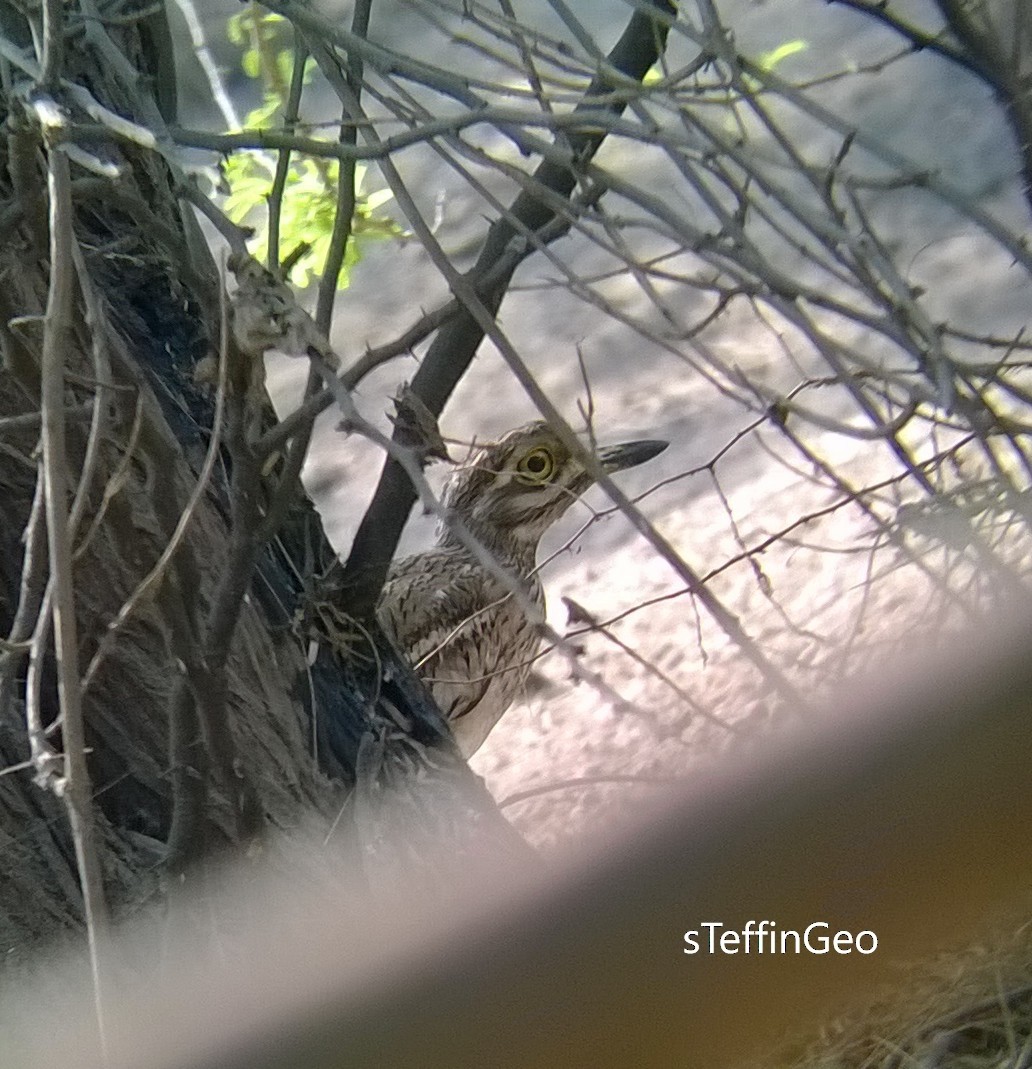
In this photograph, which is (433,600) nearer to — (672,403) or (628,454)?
(628,454)

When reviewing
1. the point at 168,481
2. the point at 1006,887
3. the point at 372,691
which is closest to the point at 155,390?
the point at 168,481

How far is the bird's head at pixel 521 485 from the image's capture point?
2.24m

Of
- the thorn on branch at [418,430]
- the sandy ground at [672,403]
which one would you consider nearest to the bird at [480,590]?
the sandy ground at [672,403]

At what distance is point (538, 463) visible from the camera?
2.30 meters

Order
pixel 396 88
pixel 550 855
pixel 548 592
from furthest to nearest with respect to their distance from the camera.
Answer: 1. pixel 548 592
2. pixel 550 855
3. pixel 396 88

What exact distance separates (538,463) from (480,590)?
0.85 ft

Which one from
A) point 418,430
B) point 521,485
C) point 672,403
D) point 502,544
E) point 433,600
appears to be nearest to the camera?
point 418,430

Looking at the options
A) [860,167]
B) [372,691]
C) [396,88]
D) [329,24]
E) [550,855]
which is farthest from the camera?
[860,167]

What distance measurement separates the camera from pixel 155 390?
130cm

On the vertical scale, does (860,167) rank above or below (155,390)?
above

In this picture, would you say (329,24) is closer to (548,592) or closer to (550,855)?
(550,855)

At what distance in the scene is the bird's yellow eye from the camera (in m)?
2.27

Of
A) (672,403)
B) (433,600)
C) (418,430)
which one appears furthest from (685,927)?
(672,403)

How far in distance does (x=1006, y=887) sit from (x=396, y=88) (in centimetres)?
85
